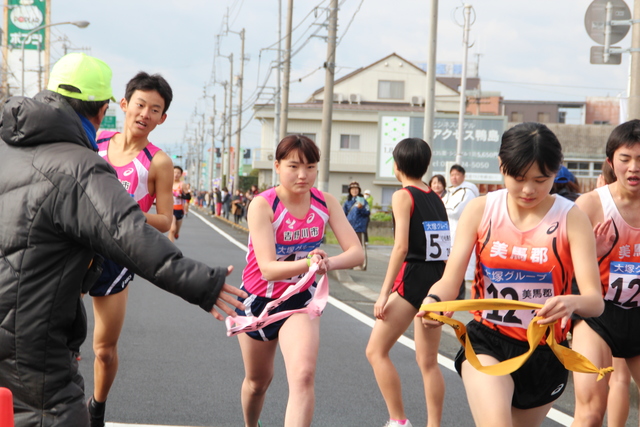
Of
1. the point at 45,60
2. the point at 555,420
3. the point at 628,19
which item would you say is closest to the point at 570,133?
the point at 45,60

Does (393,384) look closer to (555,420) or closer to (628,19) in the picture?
(555,420)

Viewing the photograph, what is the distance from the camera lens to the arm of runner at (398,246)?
5328mm

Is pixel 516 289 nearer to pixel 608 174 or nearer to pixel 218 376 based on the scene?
pixel 608 174

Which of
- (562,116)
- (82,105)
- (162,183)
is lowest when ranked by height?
(162,183)

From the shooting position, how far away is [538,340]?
3434mm

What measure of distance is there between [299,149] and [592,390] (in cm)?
215

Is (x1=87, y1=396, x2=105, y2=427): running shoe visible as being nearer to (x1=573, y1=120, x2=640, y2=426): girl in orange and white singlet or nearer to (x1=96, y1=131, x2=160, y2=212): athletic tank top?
(x1=96, y1=131, x2=160, y2=212): athletic tank top

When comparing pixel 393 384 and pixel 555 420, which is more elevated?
pixel 393 384

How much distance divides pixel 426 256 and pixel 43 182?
3.30 meters

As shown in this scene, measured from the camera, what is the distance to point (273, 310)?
4570 mm

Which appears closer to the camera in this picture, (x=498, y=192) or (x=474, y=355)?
(x=474, y=355)

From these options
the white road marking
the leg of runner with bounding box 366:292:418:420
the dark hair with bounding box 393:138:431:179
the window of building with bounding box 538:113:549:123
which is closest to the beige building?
the window of building with bounding box 538:113:549:123

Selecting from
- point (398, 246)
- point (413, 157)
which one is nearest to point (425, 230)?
point (398, 246)

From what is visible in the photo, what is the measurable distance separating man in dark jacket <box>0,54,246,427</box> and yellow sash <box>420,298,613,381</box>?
1.12 m
